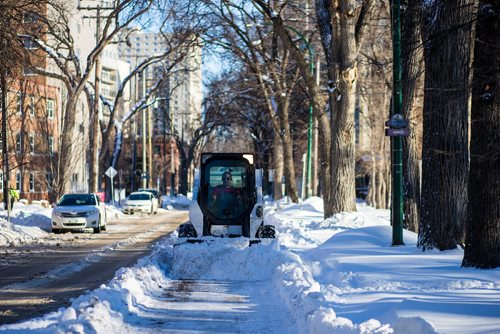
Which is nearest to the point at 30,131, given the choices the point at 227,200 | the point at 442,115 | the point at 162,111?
the point at 162,111

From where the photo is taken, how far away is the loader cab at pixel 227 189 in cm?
2080

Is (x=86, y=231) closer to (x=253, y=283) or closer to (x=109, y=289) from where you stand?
(x=253, y=283)

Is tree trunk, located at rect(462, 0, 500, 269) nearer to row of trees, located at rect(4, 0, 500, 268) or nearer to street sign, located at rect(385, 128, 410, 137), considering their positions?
row of trees, located at rect(4, 0, 500, 268)

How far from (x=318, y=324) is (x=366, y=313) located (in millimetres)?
1201

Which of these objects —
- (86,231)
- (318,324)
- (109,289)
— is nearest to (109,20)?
(86,231)

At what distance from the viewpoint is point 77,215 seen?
113ft

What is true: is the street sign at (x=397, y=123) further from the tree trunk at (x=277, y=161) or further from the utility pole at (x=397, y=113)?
the tree trunk at (x=277, y=161)

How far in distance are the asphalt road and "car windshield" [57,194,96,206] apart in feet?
15.7

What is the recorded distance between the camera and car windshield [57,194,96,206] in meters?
35.6

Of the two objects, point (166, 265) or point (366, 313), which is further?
point (166, 265)

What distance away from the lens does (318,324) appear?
10008mm

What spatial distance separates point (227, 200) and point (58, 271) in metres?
4.48

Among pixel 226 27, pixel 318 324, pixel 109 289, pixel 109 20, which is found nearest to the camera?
pixel 318 324

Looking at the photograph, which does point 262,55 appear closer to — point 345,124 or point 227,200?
point 345,124
